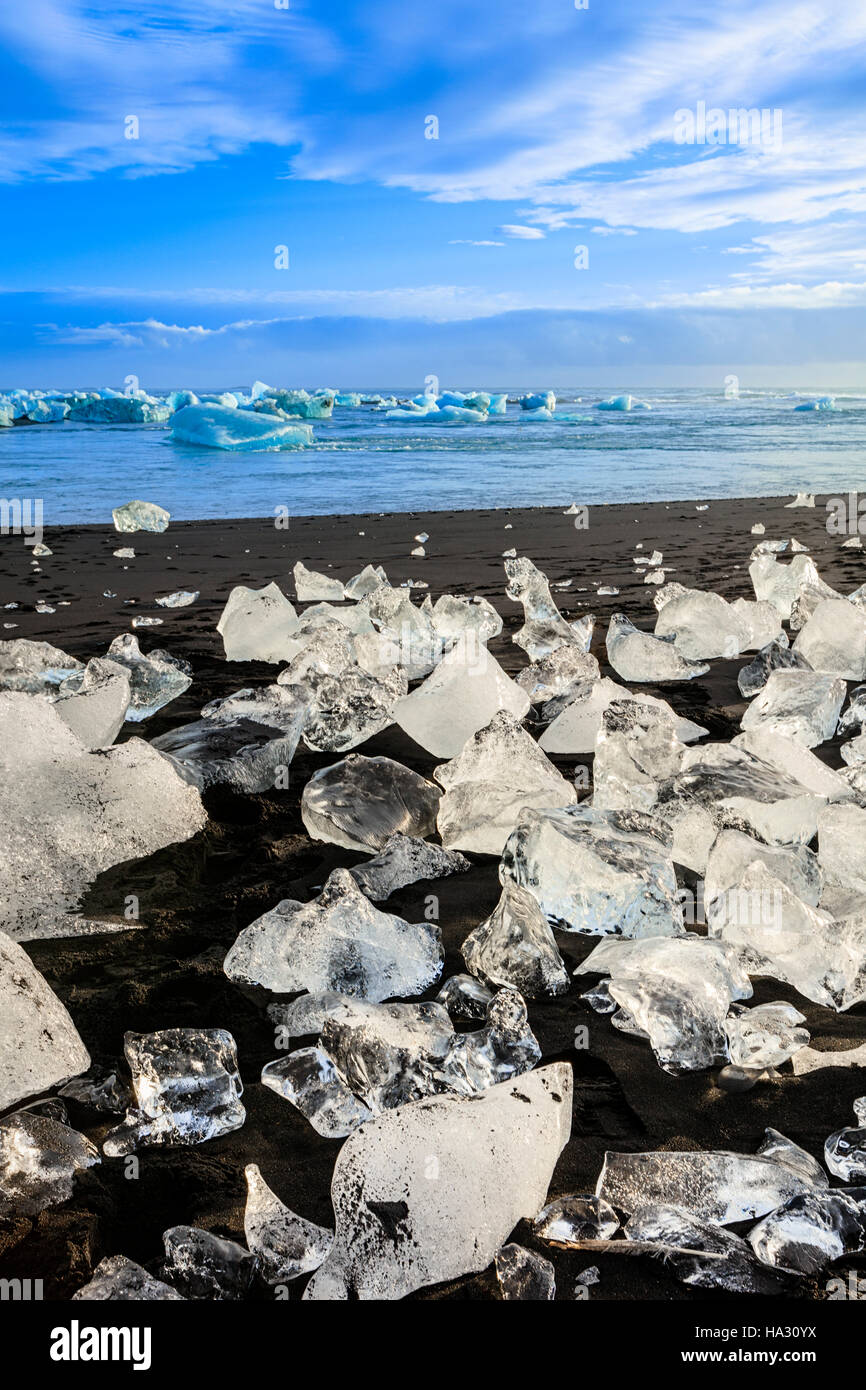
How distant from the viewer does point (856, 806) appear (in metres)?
2.34

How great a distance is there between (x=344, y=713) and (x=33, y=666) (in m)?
1.36

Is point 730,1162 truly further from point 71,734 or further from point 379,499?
point 379,499

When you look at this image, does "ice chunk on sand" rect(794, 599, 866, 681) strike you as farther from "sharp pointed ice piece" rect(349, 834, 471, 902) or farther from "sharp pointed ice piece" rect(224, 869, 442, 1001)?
"sharp pointed ice piece" rect(224, 869, 442, 1001)

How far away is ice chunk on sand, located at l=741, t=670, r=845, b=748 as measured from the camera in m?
3.22

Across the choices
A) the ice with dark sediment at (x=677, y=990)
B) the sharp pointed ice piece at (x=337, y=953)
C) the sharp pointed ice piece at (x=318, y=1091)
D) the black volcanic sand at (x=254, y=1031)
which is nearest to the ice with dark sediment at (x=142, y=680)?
the black volcanic sand at (x=254, y=1031)

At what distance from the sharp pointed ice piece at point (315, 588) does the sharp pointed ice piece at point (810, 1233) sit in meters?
4.49

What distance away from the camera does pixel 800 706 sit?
3.25 m

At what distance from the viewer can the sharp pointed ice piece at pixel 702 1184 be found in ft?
4.64

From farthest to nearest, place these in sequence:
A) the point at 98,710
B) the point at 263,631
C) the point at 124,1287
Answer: the point at 263,631 → the point at 98,710 → the point at 124,1287

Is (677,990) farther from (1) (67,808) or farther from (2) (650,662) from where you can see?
(2) (650,662)

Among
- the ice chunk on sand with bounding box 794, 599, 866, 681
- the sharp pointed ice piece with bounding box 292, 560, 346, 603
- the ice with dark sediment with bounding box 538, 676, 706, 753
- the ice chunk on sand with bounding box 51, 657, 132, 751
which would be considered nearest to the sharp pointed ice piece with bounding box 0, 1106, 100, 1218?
the ice chunk on sand with bounding box 51, 657, 132, 751

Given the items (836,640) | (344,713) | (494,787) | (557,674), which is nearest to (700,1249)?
(494,787)

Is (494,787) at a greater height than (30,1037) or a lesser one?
greater

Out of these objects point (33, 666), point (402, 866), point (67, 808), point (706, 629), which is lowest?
point (402, 866)
